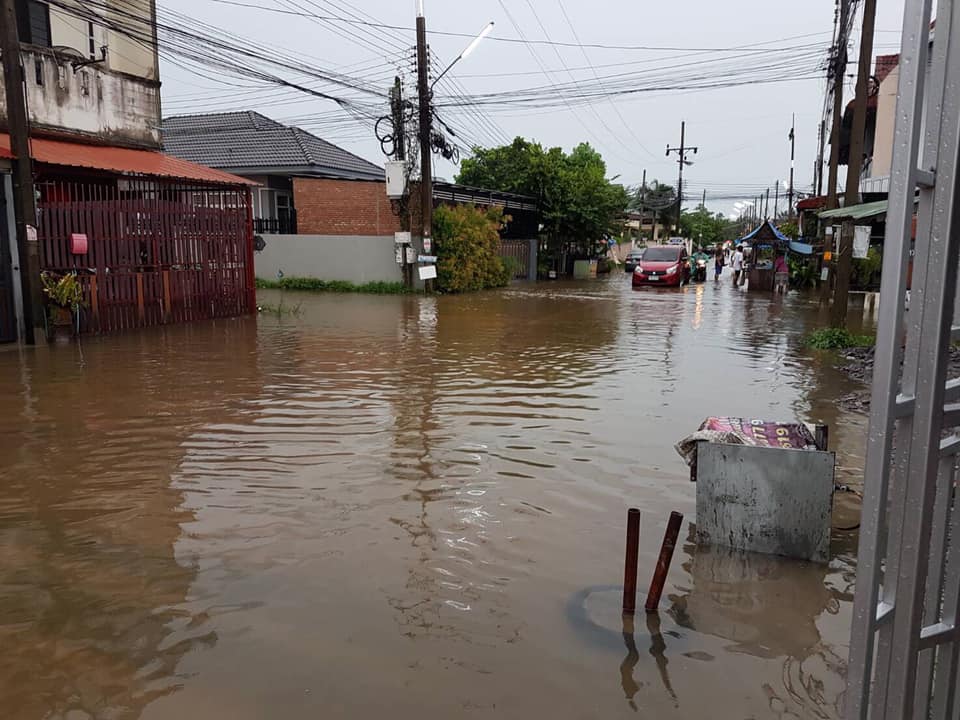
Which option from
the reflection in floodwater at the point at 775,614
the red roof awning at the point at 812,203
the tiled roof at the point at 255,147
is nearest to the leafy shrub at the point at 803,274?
the red roof awning at the point at 812,203

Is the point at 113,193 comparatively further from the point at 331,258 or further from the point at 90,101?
the point at 331,258

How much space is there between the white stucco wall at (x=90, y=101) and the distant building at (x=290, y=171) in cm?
786

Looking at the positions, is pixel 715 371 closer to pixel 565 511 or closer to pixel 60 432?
pixel 565 511

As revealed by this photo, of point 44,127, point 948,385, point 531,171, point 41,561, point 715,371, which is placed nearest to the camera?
point 948,385

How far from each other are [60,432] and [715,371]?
826cm

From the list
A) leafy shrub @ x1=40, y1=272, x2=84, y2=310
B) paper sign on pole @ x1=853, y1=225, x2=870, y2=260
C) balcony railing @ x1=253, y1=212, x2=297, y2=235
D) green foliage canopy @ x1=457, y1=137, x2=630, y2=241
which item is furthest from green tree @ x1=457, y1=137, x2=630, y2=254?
leafy shrub @ x1=40, y1=272, x2=84, y2=310

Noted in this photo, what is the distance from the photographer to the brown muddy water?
3447 millimetres

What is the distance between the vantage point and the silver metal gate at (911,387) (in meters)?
1.71

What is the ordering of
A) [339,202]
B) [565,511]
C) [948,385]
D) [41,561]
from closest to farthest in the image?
1. [948,385]
2. [41,561]
3. [565,511]
4. [339,202]

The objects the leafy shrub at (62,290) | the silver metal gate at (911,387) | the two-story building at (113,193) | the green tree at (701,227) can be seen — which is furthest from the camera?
the green tree at (701,227)

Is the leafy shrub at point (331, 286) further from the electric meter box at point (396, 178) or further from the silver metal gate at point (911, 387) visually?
the silver metal gate at point (911, 387)

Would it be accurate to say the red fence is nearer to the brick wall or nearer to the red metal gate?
the red metal gate

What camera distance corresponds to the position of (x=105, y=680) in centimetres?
344

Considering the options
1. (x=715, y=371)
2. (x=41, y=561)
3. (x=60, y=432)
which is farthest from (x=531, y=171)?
(x=41, y=561)
